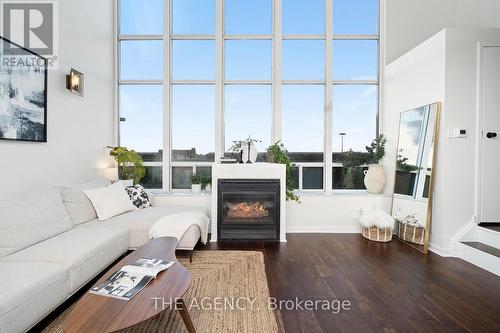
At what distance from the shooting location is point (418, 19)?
420 cm

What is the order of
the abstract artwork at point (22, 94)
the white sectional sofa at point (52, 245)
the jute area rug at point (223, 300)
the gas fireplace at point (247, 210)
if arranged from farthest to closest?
the gas fireplace at point (247, 210) < the abstract artwork at point (22, 94) < the jute area rug at point (223, 300) < the white sectional sofa at point (52, 245)

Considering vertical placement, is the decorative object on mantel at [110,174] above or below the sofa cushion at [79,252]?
above

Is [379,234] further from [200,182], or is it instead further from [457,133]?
[200,182]

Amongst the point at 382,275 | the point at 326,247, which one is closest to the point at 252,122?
the point at 326,247

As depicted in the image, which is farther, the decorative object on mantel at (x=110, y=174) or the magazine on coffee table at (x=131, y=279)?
the decorative object on mantel at (x=110, y=174)

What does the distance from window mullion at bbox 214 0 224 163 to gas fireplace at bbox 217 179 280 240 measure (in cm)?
93

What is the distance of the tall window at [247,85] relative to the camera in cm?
451

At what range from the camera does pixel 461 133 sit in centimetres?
308

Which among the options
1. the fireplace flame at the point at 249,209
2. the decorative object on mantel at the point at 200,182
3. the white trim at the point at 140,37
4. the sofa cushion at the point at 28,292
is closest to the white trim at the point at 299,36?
the white trim at the point at 140,37

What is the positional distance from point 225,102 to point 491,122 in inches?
148

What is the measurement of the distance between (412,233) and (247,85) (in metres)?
3.46

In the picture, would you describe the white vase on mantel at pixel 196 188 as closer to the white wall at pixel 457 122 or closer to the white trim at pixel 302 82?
the white trim at pixel 302 82

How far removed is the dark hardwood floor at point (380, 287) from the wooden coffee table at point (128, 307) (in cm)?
85

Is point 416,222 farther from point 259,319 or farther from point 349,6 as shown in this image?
point 349,6
